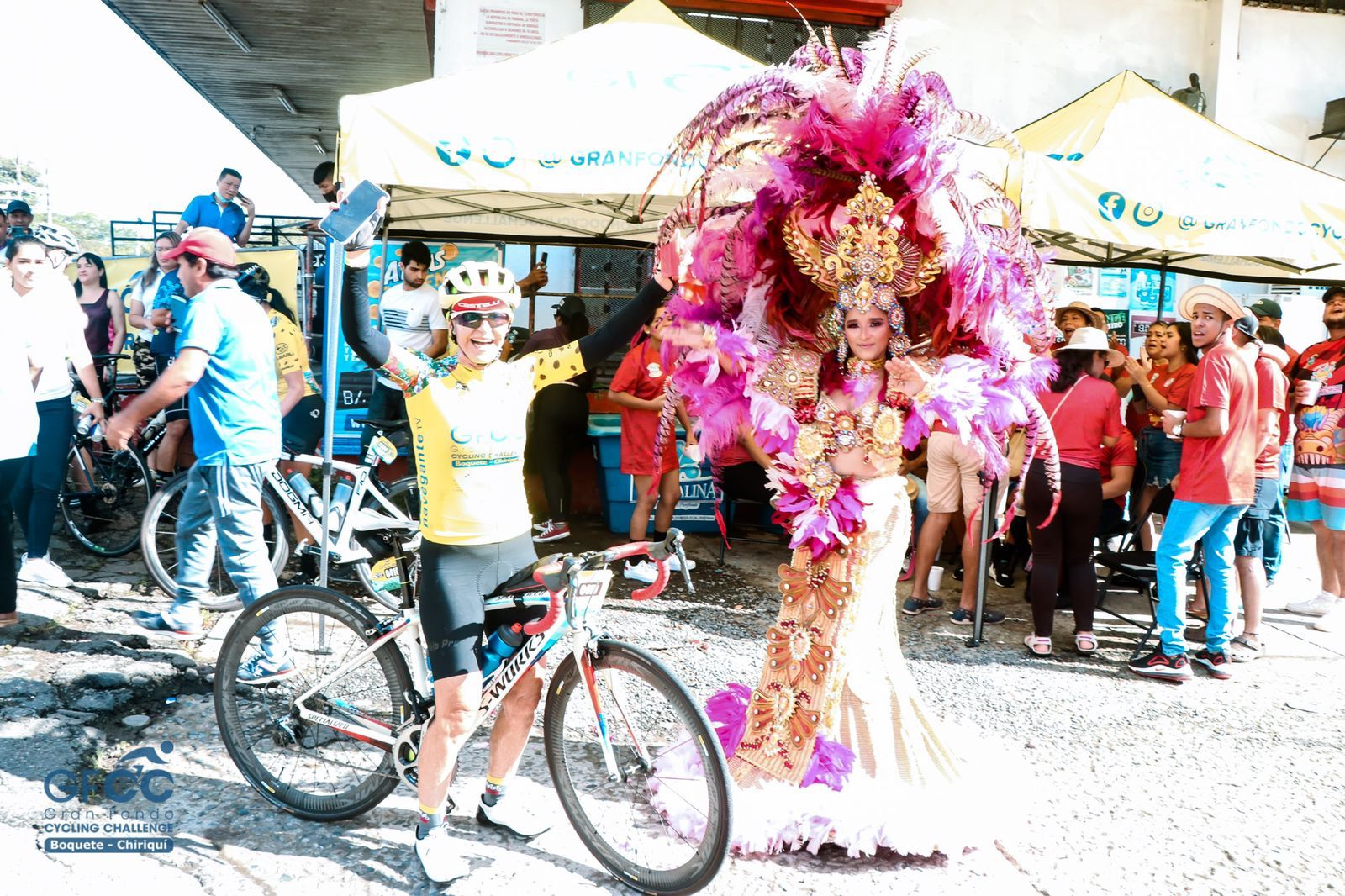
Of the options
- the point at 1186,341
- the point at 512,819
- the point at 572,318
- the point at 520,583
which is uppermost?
the point at 572,318

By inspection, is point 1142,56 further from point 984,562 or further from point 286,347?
point 286,347

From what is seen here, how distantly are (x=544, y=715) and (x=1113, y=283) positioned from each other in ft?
30.1

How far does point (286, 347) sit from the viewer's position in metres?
6.08

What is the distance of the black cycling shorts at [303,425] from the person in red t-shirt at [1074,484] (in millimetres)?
4500

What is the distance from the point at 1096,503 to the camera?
18.1 ft

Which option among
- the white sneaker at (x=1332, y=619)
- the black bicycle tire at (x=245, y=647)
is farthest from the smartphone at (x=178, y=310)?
the white sneaker at (x=1332, y=619)

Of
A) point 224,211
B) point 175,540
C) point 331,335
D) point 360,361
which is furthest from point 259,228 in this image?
point 331,335

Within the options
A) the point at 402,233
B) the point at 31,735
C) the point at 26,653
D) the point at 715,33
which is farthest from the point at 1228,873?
the point at 715,33

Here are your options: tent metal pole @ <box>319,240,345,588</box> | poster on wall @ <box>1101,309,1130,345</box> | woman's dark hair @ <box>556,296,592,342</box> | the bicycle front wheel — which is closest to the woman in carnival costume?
the bicycle front wheel

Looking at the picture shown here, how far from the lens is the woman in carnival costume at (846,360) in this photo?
10.5ft

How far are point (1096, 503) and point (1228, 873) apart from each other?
2.52 meters

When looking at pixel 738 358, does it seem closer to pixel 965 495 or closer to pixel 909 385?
pixel 909 385

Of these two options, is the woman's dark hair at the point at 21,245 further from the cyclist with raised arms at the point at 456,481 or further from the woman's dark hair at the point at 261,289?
the cyclist with raised arms at the point at 456,481

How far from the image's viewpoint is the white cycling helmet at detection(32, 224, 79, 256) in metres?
5.57
